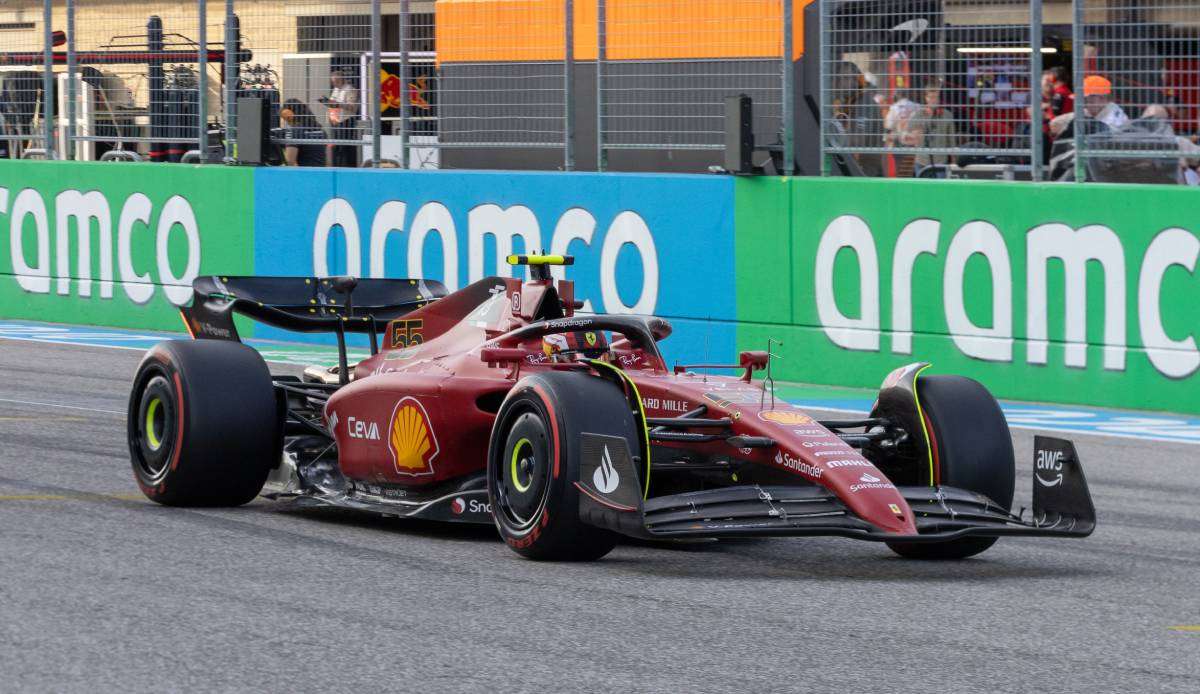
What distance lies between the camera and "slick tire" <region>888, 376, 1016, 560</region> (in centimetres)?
739

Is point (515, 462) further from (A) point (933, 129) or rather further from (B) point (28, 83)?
(B) point (28, 83)

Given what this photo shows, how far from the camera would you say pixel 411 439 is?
7.77 metres

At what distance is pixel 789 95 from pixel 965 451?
7150mm

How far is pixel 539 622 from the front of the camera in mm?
6016

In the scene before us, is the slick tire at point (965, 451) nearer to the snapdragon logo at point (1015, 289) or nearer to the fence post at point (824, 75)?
the snapdragon logo at point (1015, 289)

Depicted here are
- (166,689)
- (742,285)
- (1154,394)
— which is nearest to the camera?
(166,689)

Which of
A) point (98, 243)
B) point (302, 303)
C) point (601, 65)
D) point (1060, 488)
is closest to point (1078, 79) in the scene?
point (601, 65)

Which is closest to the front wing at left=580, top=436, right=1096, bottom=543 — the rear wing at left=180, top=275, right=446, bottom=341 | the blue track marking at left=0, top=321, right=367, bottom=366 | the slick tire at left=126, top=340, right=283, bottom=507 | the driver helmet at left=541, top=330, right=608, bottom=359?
the driver helmet at left=541, top=330, right=608, bottom=359

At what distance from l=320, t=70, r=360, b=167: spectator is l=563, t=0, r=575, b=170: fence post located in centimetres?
222

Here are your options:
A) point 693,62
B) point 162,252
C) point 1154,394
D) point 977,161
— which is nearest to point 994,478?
point 1154,394

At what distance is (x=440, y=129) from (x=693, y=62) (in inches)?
98.5

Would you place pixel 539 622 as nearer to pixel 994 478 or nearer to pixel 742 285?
pixel 994 478

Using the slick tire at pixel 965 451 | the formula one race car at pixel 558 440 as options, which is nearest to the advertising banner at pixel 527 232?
the formula one race car at pixel 558 440

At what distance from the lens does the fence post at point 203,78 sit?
17.5 m
